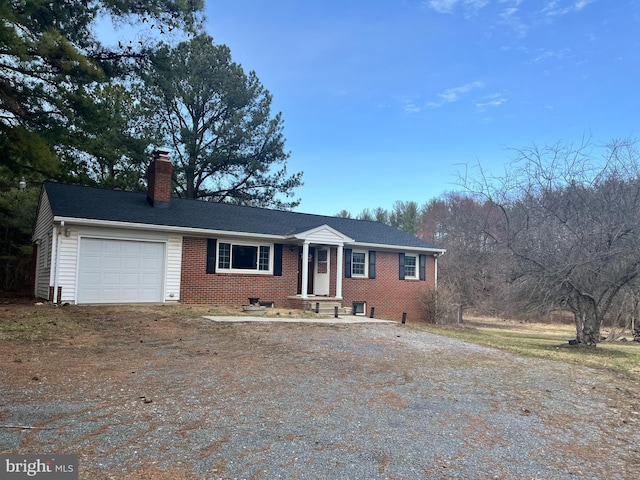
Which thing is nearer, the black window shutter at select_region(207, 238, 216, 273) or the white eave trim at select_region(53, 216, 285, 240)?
the white eave trim at select_region(53, 216, 285, 240)

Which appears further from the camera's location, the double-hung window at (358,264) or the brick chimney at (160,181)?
the double-hung window at (358,264)

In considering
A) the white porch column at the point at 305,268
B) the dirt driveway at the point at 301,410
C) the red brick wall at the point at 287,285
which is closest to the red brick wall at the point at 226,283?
the red brick wall at the point at 287,285

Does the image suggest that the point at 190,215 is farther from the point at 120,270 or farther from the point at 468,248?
the point at 468,248

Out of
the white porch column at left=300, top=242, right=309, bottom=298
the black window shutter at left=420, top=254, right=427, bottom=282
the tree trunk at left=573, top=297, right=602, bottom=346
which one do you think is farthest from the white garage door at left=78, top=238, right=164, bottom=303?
the tree trunk at left=573, top=297, right=602, bottom=346

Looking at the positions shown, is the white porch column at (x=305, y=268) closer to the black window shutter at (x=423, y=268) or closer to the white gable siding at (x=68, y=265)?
A: the black window shutter at (x=423, y=268)

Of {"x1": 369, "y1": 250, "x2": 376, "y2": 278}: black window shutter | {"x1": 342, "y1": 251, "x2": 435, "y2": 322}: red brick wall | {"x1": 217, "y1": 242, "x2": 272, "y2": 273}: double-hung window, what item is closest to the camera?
{"x1": 217, "y1": 242, "x2": 272, "y2": 273}: double-hung window

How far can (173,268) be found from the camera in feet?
47.2

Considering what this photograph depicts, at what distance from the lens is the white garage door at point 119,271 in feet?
43.1

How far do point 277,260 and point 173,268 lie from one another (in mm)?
3771

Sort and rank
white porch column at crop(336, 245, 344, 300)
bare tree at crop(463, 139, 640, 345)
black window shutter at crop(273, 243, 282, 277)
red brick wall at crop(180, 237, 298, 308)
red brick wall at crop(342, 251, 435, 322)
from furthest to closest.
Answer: red brick wall at crop(342, 251, 435, 322) → white porch column at crop(336, 245, 344, 300) → black window shutter at crop(273, 243, 282, 277) → red brick wall at crop(180, 237, 298, 308) → bare tree at crop(463, 139, 640, 345)

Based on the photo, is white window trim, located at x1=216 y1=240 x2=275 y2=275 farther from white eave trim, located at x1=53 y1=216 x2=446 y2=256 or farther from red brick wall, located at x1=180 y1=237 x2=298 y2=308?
white eave trim, located at x1=53 y1=216 x2=446 y2=256

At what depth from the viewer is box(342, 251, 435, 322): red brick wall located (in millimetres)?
18188

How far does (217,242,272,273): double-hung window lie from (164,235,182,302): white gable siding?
137 cm

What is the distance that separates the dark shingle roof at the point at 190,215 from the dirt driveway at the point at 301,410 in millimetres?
5847
